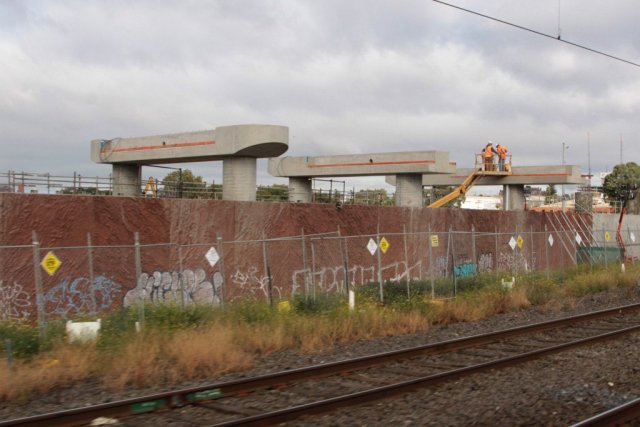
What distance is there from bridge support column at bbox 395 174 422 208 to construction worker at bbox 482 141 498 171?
734 cm

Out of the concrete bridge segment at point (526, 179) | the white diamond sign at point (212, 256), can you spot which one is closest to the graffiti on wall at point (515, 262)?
the concrete bridge segment at point (526, 179)

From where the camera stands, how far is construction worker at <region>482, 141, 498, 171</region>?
44.0 m

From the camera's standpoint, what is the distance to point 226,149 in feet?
95.2

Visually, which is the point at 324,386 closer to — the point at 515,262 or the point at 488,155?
the point at 515,262

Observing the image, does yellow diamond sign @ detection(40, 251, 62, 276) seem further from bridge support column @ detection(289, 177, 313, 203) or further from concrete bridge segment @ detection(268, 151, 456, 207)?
bridge support column @ detection(289, 177, 313, 203)

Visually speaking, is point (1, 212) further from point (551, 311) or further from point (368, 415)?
point (551, 311)

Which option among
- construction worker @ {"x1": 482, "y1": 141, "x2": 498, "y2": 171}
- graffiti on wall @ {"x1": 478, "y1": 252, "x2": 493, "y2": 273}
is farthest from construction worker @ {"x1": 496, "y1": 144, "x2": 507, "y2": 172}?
graffiti on wall @ {"x1": 478, "y1": 252, "x2": 493, "y2": 273}

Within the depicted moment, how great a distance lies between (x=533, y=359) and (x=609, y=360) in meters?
1.33

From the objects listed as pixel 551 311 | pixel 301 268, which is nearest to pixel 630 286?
pixel 551 311

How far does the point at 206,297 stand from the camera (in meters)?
19.2

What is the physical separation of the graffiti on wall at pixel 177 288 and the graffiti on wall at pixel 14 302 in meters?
2.59

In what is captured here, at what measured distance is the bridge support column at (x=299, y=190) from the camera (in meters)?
43.0

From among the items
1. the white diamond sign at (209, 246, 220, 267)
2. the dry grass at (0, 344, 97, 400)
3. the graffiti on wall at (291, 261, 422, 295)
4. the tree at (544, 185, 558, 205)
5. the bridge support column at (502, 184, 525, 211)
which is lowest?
the dry grass at (0, 344, 97, 400)

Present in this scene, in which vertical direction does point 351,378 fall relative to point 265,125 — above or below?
below
